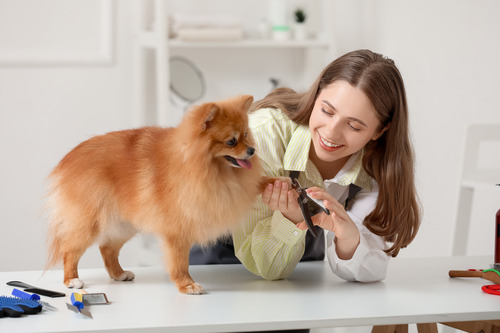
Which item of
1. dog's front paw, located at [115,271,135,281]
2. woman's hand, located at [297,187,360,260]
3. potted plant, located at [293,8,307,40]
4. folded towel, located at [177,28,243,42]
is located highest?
potted plant, located at [293,8,307,40]

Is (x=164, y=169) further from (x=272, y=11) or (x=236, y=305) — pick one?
(x=272, y=11)

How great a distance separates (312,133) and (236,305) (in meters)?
0.52

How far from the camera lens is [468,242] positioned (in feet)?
8.80

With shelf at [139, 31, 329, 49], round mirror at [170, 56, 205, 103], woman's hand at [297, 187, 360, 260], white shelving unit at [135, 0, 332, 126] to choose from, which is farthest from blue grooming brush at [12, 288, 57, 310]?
round mirror at [170, 56, 205, 103]

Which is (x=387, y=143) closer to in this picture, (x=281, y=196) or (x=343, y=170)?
(x=343, y=170)

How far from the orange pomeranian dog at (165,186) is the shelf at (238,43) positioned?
5.77ft

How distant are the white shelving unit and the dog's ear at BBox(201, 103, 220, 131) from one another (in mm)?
1834

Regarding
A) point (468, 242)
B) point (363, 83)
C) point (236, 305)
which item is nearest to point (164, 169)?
point (236, 305)

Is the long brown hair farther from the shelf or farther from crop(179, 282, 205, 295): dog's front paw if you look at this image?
the shelf

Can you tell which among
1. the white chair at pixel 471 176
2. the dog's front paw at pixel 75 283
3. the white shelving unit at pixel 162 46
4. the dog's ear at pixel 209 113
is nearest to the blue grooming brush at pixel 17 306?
the dog's front paw at pixel 75 283

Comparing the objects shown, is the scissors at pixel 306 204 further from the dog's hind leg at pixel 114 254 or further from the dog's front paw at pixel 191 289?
the dog's hind leg at pixel 114 254

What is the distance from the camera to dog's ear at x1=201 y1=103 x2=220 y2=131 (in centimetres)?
131

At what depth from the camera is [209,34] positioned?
3207 millimetres

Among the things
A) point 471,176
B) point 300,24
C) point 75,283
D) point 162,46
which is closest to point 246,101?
point 75,283
